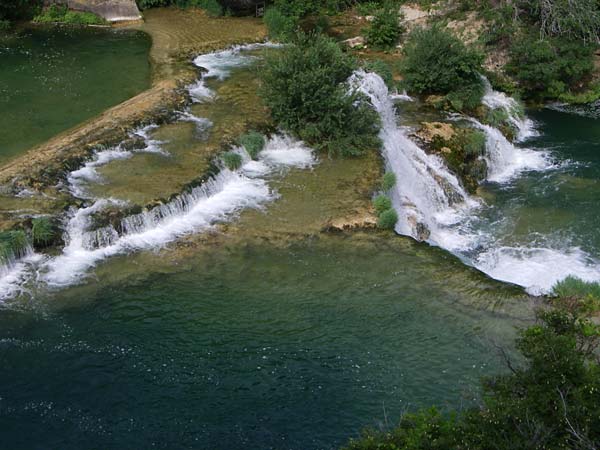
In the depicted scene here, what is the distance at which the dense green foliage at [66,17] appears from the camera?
1029 inches

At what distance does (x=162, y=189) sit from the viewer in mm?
16078

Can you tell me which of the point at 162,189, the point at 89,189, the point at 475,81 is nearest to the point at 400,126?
the point at 475,81

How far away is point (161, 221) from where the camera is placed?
15562mm

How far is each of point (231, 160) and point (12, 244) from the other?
534 centimetres

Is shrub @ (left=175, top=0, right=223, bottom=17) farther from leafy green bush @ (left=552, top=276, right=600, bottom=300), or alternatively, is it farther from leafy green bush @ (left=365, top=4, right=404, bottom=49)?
leafy green bush @ (left=552, top=276, right=600, bottom=300)

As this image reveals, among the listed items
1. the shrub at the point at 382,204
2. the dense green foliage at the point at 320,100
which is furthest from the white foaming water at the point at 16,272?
the dense green foliage at the point at 320,100

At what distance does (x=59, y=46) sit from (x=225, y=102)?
288 inches

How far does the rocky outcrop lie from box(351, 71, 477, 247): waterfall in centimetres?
1034

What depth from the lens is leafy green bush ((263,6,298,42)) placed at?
2503 cm

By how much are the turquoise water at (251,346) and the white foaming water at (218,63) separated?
22.9 feet

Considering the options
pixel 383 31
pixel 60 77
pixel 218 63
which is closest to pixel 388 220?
pixel 218 63

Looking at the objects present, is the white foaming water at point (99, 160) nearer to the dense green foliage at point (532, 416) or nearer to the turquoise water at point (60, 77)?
the turquoise water at point (60, 77)

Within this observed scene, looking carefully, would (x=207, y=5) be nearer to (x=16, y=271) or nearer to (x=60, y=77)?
(x=60, y=77)

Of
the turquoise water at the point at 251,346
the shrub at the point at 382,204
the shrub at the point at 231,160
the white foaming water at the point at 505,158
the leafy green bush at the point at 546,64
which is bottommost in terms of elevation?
the turquoise water at the point at 251,346
